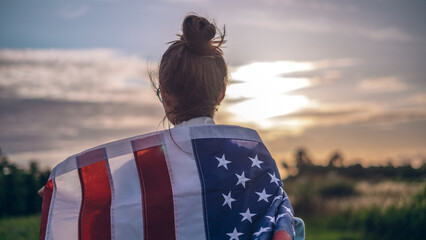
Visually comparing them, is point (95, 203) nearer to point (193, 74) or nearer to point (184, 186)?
point (184, 186)

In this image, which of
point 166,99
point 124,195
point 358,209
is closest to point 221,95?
point 166,99

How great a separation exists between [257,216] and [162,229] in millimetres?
563

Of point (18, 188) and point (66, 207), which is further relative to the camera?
point (18, 188)

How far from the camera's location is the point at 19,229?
9.56 metres

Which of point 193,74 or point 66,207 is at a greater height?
point 193,74

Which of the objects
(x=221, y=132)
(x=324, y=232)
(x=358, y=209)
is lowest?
(x=324, y=232)

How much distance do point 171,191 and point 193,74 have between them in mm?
691

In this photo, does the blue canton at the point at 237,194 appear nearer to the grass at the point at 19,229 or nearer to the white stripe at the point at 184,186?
the white stripe at the point at 184,186

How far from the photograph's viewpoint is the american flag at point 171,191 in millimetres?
2529

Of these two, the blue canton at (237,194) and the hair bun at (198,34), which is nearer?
the blue canton at (237,194)

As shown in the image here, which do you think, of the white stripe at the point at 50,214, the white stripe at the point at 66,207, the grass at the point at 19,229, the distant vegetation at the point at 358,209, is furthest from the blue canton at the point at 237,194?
the distant vegetation at the point at 358,209

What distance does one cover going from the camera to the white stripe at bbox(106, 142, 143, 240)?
8.27 feet

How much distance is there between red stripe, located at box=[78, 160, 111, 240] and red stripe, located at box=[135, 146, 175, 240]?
0.22 meters

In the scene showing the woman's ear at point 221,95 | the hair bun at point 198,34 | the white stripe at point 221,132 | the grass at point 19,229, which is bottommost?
the grass at point 19,229
